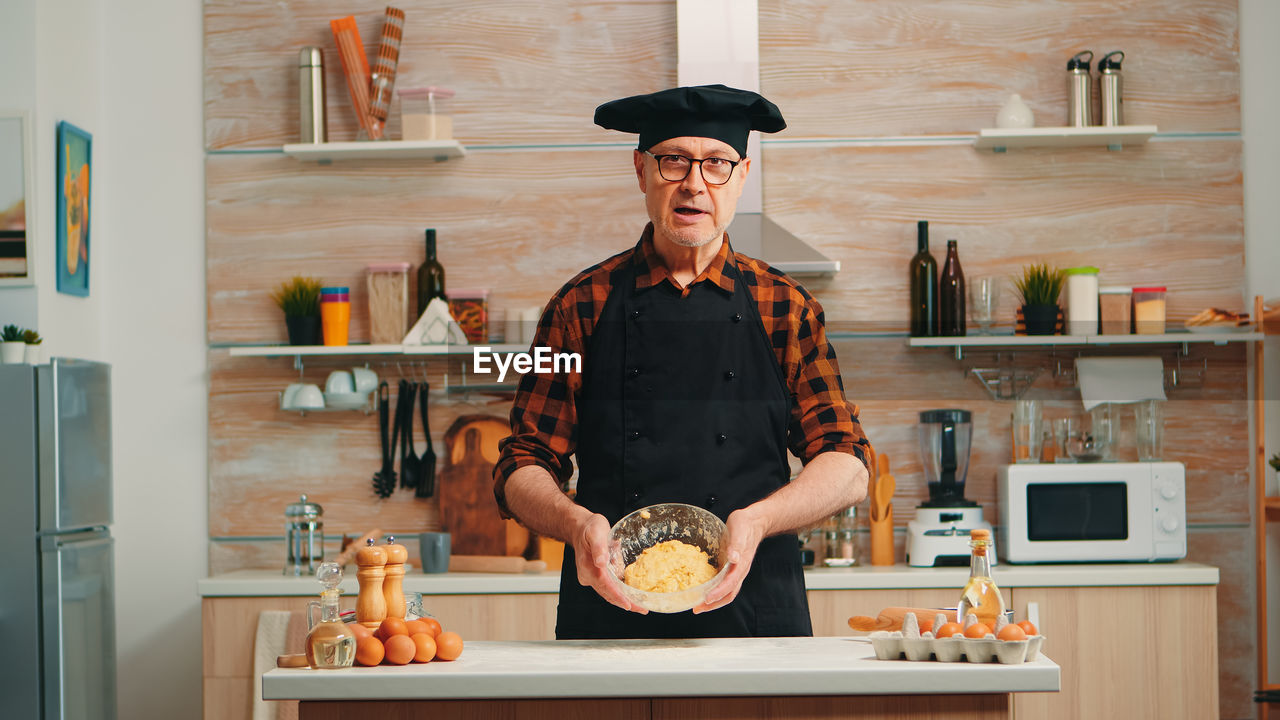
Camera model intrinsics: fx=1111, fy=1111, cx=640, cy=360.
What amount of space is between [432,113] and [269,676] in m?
2.38

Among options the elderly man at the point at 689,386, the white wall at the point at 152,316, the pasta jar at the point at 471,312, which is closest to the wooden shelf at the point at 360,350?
the pasta jar at the point at 471,312

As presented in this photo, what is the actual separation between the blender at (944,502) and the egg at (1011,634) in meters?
1.77

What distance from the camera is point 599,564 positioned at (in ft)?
4.87

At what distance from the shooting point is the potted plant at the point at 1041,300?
11.0ft

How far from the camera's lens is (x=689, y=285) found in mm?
1932

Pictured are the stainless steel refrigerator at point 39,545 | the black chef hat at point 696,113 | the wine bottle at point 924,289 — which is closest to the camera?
the black chef hat at point 696,113

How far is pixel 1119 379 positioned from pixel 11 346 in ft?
10.3

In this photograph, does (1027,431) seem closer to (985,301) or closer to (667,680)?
(985,301)

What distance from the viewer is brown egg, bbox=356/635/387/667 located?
4.78 feet

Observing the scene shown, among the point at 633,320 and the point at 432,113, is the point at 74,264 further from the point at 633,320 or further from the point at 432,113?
the point at 633,320

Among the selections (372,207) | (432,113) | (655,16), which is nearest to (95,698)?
(372,207)

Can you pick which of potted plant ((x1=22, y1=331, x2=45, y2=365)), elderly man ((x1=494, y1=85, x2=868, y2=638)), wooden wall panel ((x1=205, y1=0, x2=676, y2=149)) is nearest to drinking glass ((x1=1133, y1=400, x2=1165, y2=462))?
wooden wall panel ((x1=205, y1=0, x2=676, y2=149))

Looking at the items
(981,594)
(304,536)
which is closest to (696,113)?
(981,594)

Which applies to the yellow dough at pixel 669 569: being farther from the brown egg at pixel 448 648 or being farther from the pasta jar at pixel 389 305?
the pasta jar at pixel 389 305
